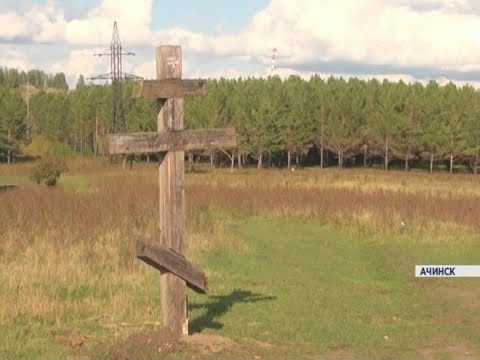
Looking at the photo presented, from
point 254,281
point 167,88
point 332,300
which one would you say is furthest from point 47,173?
point 167,88

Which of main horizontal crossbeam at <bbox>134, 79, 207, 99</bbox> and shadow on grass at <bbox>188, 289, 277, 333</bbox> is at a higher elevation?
main horizontal crossbeam at <bbox>134, 79, 207, 99</bbox>

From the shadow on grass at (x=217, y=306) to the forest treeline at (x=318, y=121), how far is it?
197ft

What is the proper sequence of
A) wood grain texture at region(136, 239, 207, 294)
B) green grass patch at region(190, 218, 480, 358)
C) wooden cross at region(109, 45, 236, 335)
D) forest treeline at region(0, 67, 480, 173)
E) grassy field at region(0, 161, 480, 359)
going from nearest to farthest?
wood grain texture at region(136, 239, 207, 294) < wooden cross at region(109, 45, 236, 335) < grassy field at region(0, 161, 480, 359) < green grass patch at region(190, 218, 480, 358) < forest treeline at region(0, 67, 480, 173)

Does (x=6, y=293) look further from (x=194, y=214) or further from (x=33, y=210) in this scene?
(x=194, y=214)

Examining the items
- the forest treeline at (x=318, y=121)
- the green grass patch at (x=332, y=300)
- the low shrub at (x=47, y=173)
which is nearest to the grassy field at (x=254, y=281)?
the green grass patch at (x=332, y=300)

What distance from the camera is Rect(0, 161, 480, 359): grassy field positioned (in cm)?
1002

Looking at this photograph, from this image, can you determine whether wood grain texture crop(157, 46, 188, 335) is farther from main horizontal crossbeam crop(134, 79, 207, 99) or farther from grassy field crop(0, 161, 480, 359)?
grassy field crop(0, 161, 480, 359)

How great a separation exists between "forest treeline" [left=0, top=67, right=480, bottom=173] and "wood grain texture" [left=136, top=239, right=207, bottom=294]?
63.7 meters

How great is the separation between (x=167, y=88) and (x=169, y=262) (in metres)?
1.97

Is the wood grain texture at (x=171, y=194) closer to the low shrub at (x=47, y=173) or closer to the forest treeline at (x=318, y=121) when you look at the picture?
the low shrub at (x=47, y=173)

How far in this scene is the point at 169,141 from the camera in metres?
9.55

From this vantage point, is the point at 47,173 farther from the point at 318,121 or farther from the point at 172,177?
the point at 318,121

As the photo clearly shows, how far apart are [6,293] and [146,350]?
13.6 feet

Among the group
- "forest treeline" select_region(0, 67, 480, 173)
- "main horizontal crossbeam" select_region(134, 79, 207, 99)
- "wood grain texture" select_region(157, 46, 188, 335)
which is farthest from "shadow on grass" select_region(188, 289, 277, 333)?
"forest treeline" select_region(0, 67, 480, 173)
